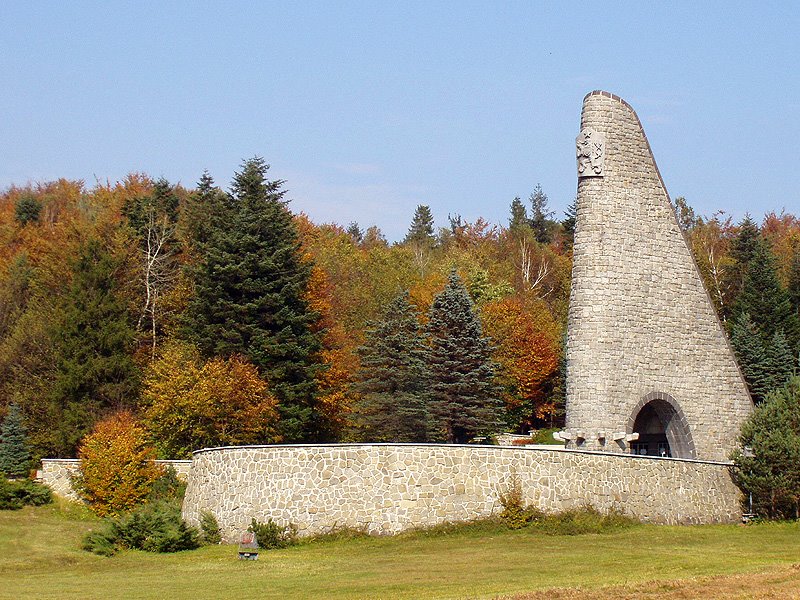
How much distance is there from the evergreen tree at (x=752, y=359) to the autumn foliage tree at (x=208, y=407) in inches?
919

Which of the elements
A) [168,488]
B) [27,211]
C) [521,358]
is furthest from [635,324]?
[27,211]

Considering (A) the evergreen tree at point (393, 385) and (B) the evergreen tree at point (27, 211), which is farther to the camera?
(B) the evergreen tree at point (27, 211)

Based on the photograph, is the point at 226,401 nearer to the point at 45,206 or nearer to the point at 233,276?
the point at 233,276

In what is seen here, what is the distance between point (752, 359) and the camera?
171ft

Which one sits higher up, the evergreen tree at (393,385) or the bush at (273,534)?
the evergreen tree at (393,385)

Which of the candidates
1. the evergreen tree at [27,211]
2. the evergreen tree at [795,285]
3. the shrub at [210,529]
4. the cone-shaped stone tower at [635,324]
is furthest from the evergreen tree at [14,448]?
the evergreen tree at [795,285]

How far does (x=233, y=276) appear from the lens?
4397 cm

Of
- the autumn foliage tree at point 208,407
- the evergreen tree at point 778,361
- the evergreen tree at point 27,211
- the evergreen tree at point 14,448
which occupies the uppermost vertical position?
the evergreen tree at point 27,211

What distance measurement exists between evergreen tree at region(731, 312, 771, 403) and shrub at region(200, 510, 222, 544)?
1242 inches

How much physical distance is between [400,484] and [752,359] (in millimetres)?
30915

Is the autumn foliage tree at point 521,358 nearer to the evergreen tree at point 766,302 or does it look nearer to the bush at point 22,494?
the evergreen tree at point 766,302

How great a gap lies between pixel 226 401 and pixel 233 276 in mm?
6996

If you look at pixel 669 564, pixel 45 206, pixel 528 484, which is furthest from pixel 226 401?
pixel 45 206

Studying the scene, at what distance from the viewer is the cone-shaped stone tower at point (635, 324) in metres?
32.5
